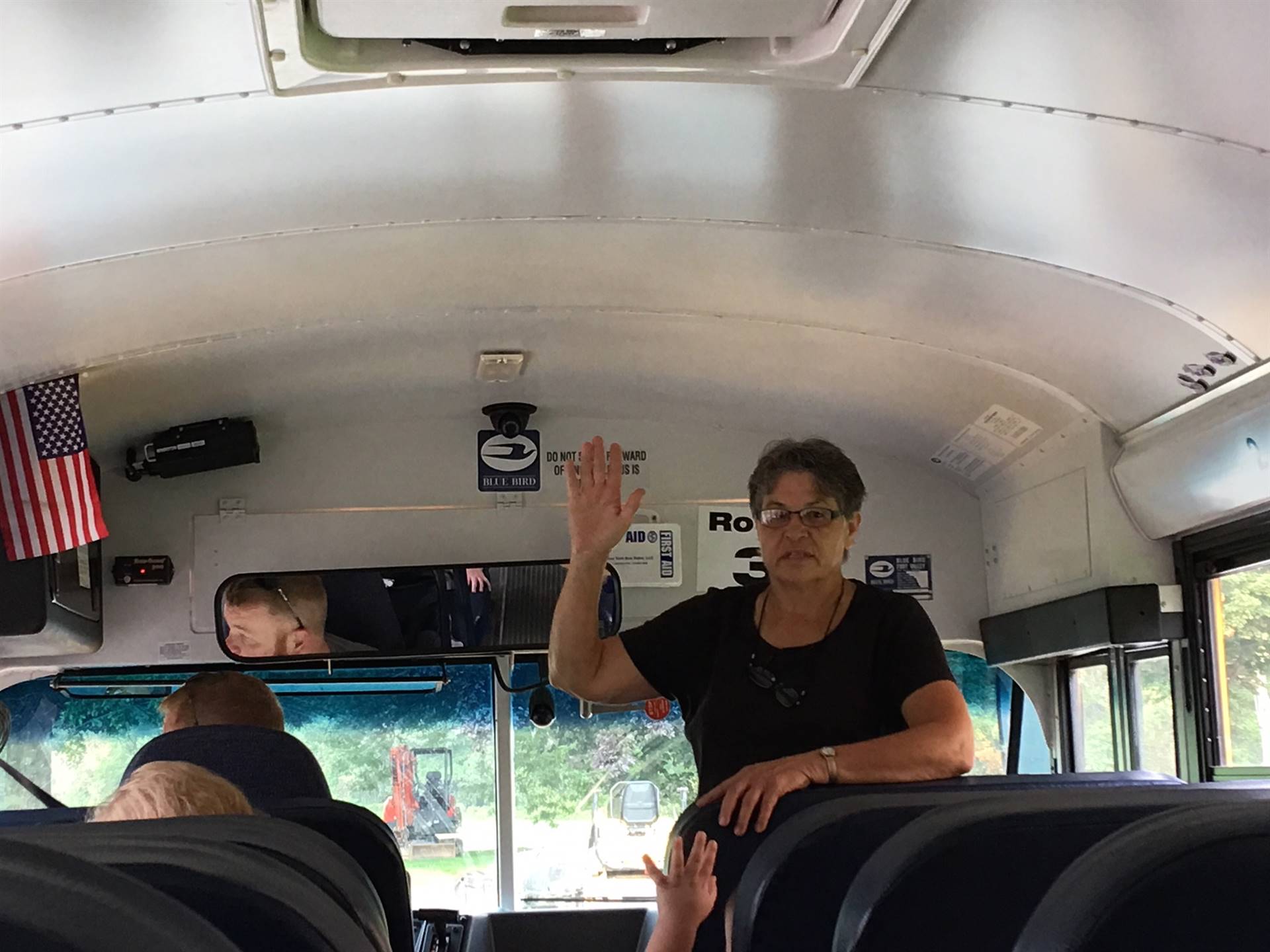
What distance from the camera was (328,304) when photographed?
381cm

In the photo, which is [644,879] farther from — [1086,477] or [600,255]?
[600,255]

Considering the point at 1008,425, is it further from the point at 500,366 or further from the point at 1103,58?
the point at 1103,58

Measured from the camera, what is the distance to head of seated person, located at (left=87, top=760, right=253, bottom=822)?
7.15 ft

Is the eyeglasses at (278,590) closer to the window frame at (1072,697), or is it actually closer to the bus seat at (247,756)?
the bus seat at (247,756)

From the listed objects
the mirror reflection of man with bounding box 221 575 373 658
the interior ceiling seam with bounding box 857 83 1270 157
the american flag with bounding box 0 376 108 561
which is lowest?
the mirror reflection of man with bounding box 221 575 373 658

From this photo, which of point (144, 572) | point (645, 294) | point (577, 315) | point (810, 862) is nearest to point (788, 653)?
point (810, 862)

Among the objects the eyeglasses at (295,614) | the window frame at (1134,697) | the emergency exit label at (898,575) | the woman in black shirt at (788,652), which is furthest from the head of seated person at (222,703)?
the window frame at (1134,697)

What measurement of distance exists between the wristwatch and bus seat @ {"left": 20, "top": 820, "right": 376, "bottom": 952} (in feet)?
4.49

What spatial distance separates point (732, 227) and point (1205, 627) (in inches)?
81.3

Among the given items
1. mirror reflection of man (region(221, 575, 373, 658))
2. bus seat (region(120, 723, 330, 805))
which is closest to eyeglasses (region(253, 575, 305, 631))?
mirror reflection of man (region(221, 575, 373, 658))

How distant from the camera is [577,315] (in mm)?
4055

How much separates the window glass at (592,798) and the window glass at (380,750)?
0.15 metres

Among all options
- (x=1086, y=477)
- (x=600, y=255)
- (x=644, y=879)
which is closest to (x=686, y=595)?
A: (x=644, y=879)

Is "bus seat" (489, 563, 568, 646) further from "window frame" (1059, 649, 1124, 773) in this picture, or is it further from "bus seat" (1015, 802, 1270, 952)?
"bus seat" (1015, 802, 1270, 952)
